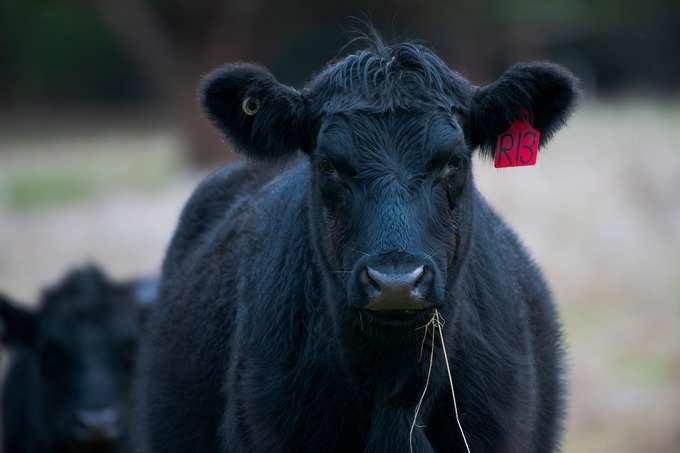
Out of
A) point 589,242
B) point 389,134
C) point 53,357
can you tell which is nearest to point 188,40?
point 589,242

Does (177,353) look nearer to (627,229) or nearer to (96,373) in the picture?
(96,373)

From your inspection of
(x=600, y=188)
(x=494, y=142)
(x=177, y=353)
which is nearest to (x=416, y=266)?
(x=494, y=142)

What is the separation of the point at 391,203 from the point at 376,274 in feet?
1.25

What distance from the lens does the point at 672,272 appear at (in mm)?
14805

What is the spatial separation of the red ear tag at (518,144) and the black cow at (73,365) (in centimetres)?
515

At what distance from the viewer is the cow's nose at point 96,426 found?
9305 millimetres

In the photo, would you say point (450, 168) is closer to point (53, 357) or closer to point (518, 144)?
point (518, 144)

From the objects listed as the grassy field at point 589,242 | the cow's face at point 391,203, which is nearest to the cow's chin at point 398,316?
the cow's face at point 391,203

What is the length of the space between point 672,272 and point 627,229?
1.33 metres

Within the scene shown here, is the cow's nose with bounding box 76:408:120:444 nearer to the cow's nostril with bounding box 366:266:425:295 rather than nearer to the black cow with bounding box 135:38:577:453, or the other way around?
the black cow with bounding box 135:38:577:453

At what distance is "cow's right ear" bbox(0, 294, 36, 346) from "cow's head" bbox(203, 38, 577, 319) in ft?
17.4

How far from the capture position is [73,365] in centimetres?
973

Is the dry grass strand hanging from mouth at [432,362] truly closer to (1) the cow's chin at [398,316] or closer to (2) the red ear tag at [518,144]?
(1) the cow's chin at [398,316]

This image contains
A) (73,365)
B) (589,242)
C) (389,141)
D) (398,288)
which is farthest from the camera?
(589,242)
